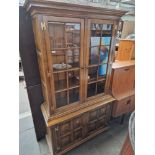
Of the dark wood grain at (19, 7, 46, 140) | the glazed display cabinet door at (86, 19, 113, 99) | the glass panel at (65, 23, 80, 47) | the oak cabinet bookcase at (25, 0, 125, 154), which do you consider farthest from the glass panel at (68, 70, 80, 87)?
the dark wood grain at (19, 7, 46, 140)

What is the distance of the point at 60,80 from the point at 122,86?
113 cm

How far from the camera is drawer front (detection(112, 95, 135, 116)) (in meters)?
1.99

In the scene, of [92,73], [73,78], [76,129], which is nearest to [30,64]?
[73,78]

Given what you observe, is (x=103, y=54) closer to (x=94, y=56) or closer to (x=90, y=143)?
(x=94, y=56)

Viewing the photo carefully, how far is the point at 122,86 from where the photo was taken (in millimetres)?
2014

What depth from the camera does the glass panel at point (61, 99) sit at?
1.43m

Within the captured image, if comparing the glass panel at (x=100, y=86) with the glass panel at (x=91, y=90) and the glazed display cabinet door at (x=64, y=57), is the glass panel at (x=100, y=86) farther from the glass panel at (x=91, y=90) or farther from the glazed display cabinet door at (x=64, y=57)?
the glazed display cabinet door at (x=64, y=57)

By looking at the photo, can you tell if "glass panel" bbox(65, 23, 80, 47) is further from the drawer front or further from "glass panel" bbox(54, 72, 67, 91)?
the drawer front

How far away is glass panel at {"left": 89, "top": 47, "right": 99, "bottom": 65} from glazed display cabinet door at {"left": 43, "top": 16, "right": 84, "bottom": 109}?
167 mm

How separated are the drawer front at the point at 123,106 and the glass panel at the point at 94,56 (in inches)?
33.5
